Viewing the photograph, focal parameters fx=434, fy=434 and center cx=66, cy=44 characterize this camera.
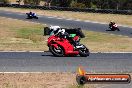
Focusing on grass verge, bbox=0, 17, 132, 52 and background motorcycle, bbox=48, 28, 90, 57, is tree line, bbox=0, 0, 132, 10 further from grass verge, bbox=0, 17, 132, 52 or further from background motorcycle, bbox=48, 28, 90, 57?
background motorcycle, bbox=48, 28, 90, 57

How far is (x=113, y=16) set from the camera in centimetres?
5334

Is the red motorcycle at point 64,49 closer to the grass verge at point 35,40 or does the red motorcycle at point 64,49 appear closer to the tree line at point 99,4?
the grass verge at point 35,40

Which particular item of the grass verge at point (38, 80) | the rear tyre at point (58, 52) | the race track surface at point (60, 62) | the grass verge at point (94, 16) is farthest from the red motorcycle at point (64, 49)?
the grass verge at point (94, 16)

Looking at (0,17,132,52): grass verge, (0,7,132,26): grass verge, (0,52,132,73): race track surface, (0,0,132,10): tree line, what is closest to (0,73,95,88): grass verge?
(0,52,132,73): race track surface

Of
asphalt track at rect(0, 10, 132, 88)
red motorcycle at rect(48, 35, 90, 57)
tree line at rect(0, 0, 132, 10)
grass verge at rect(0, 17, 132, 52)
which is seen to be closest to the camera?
asphalt track at rect(0, 10, 132, 88)

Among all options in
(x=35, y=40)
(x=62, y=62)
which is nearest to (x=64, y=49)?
(x=62, y=62)

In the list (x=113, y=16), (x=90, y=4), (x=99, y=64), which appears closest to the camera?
(x=99, y=64)

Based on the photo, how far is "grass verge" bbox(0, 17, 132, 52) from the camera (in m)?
23.2

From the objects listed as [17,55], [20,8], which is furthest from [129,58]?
[20,8]

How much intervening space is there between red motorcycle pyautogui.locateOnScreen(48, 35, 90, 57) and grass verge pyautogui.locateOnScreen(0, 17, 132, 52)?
2.42 m

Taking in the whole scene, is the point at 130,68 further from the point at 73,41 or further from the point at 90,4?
the point at 90,4

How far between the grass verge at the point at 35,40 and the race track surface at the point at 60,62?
2.19 metres

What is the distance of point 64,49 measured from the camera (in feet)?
65.5

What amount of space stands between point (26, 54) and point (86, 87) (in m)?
8.25
